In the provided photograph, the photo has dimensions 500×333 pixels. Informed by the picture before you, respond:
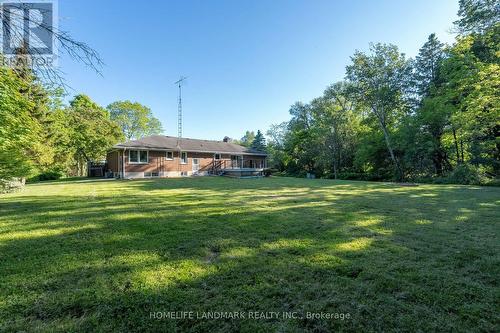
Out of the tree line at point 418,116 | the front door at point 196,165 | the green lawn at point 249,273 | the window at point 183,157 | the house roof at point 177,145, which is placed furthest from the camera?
the front door at point 196,165

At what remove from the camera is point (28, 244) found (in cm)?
362

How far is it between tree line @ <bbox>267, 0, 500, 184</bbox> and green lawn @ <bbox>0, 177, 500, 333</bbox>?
1544cm

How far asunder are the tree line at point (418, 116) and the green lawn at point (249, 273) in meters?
15.4

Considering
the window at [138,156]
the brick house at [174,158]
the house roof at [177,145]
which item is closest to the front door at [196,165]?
the brick house at [174,158]

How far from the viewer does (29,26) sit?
2668mm

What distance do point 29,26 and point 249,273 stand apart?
377 cm

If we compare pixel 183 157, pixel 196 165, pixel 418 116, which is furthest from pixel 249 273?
pixel 418 116

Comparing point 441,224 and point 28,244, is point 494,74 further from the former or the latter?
point 28,244

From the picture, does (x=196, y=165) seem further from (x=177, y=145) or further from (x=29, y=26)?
(x=29, y=26)

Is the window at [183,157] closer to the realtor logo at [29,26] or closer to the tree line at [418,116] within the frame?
the tree line at [418,116]

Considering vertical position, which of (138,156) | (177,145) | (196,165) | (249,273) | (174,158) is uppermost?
(177,145)

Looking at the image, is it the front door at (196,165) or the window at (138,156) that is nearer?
the window at (138,156)

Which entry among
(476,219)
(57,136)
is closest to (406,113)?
(476,219)

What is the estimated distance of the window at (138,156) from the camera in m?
20.3
